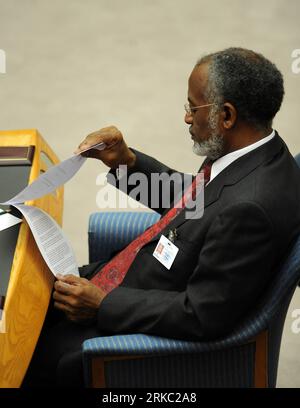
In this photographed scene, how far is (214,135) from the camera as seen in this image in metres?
1.81

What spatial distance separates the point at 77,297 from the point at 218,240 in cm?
44

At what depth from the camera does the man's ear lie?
174cm

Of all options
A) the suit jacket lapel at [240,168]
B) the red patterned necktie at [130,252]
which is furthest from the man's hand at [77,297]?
the suit jacket lapel at [240,168]

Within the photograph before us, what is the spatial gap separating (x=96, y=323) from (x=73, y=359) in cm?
15

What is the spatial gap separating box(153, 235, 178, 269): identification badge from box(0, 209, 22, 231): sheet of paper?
394mm

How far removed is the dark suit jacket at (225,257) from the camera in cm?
158

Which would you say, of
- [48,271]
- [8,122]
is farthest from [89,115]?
[48,271]

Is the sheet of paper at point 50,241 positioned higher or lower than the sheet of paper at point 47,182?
lower

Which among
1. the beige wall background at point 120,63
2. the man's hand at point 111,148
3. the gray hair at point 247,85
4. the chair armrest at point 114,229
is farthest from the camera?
the beige wall background at point 120,63

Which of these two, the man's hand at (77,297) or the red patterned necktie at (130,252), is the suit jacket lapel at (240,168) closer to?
the red patterned necktie at (130,252)

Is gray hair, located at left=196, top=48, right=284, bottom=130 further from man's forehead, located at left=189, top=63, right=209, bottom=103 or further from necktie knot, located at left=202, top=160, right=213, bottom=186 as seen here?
necktie knot, located at left=202, top=160, right=213, bottom=186

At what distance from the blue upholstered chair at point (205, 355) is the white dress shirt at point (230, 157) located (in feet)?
1.03

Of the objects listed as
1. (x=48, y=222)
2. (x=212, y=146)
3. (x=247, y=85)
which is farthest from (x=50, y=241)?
(x=247, y=85)
